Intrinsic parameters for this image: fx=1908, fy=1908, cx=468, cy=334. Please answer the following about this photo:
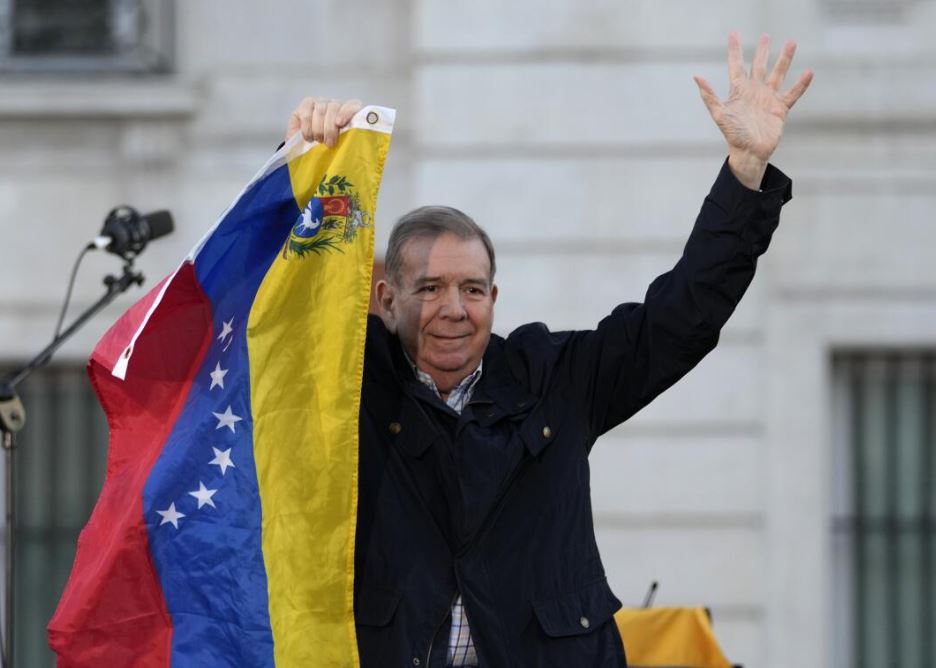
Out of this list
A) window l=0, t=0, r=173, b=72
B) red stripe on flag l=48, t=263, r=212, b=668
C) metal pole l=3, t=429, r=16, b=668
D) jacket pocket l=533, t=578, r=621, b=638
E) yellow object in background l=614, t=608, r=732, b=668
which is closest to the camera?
jacket pocket l=533, t=578, r=621, b=638

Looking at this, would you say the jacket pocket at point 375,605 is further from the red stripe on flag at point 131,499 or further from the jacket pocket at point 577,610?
the red stripe on flag at point 131,499

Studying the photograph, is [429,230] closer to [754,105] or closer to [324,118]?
[324,118]

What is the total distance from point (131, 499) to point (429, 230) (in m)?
0.88

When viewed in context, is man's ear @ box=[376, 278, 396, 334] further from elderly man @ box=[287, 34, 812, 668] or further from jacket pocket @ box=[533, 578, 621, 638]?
jacket pocket @ box=[533, 578, 621, 638]

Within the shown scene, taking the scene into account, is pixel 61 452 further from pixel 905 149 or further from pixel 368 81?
pixel 905 149

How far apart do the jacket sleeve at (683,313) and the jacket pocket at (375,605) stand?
0.57 m

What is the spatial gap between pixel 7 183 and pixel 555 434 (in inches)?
203

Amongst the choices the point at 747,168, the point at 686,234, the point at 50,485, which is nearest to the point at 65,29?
the point at 50,485

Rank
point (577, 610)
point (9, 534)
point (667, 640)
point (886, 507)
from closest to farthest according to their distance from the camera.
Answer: point (577, 610), point (667, 640), point (9, 534), point (886, 507)

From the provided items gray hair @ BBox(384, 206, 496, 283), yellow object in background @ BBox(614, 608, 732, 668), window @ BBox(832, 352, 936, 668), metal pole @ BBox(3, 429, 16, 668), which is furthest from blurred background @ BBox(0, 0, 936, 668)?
gray hair @ BBox(384, 206, 496, 283)

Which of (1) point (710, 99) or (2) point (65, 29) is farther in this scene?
(2) point (65, 29)

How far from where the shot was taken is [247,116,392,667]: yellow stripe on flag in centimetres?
395

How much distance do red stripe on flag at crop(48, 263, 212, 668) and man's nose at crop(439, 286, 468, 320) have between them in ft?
2.05

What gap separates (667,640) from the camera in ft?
17.8
